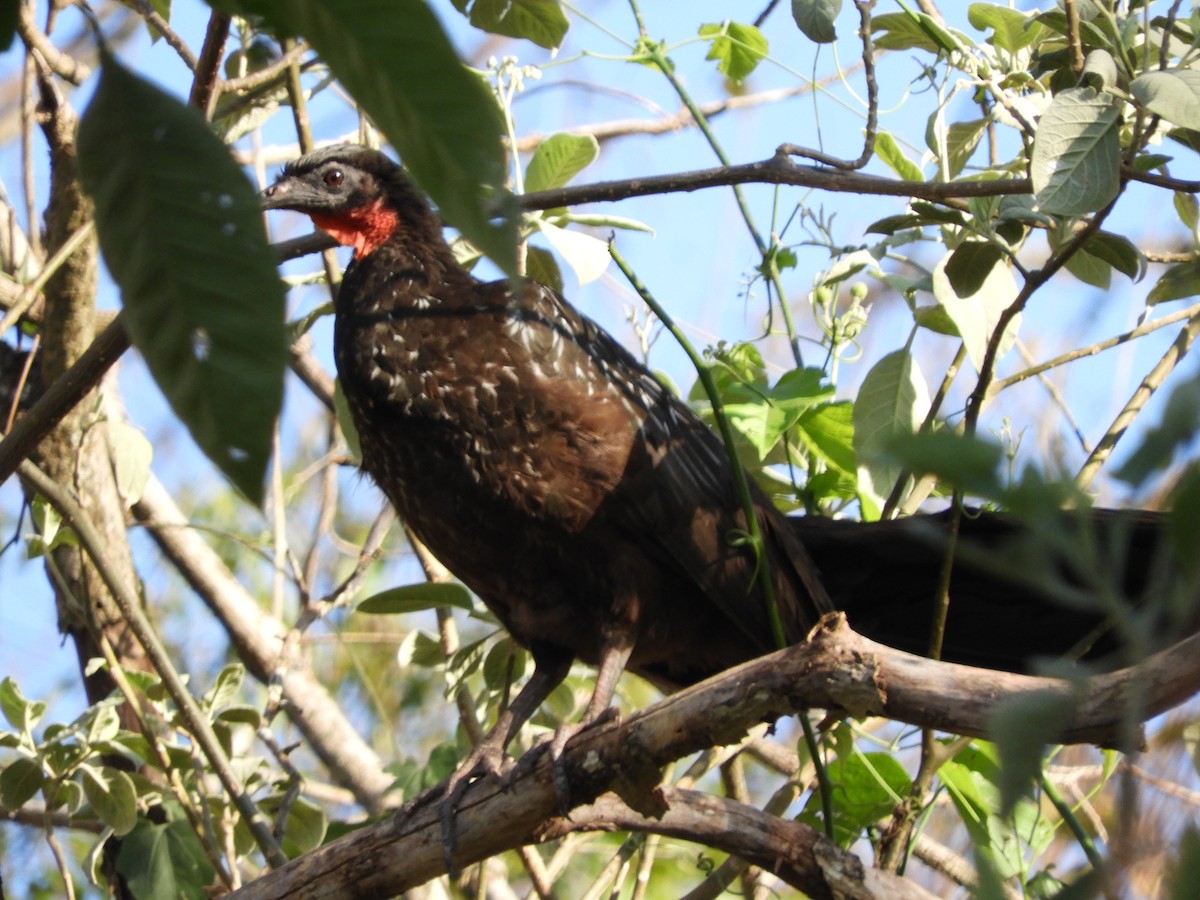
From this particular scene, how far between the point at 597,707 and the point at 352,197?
157 cm

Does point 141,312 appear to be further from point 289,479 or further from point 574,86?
point 289,479

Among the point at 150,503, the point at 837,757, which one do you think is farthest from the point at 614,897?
the point at 150,503

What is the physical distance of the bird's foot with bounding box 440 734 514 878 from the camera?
268cm

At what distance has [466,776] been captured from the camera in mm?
2893

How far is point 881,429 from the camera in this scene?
3027mm

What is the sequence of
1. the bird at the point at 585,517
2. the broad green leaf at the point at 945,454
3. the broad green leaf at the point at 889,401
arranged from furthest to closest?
the broad green leaf at the point at 889,401 < the bird at the point at 585,517 < the broad green leaf at the point at 945,454

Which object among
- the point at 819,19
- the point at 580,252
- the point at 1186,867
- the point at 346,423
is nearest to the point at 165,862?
the point at 346,423

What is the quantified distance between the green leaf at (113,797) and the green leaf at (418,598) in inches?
29.2

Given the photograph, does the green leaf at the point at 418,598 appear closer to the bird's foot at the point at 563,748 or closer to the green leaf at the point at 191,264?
the bird's foot at the point at 563,748

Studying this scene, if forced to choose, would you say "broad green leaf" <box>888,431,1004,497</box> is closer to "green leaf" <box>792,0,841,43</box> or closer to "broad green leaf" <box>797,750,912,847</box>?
"green leaf" <box>792,0,841,43</box>

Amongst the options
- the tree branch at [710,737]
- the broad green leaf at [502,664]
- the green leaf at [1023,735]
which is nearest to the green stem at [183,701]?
the tree branch at [710,737]

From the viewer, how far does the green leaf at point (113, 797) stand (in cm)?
327

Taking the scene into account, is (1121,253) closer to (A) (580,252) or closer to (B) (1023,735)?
(A) (580,252)

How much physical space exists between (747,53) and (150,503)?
8.13ft
